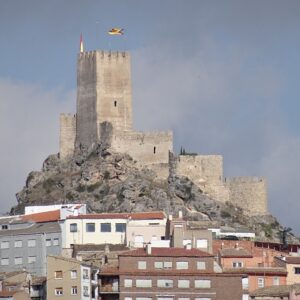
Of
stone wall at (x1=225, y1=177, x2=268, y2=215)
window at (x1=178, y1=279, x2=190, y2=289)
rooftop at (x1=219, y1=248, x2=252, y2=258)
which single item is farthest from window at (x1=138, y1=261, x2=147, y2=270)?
stone wall at (x1=225, y1=177, x2=268, y2=215)

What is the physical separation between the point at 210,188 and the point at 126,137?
9237 mm

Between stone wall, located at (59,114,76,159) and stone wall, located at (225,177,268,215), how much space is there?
49.6 feet

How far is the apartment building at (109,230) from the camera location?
126938mm

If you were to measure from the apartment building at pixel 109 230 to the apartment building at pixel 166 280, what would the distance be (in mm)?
16068

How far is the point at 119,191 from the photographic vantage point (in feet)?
540

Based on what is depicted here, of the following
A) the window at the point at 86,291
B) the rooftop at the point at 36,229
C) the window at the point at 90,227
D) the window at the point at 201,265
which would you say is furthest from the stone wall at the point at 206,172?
the window at the point at 86,291

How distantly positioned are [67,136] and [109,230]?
45.7 metres

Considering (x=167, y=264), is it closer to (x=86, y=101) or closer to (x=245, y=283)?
(x=245, y=283)

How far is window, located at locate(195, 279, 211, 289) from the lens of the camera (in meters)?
109

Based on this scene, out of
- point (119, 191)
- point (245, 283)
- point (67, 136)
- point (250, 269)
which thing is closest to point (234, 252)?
point (250, 269)

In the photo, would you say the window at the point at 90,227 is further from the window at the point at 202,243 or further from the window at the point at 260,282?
the window at the point at 260,282

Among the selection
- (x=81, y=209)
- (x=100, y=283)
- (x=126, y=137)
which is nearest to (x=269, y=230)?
(x=126, y=137)

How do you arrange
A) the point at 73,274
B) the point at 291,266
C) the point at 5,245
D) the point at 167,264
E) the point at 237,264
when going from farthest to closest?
the point at 5,245, the point at 237,264, the point at 291,266, the point at 167,264, the point at 73,274

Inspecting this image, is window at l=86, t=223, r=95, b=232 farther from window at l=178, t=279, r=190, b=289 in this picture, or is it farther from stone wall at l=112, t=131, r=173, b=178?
stone wall at l=112, t=131, r=173, b=178
